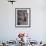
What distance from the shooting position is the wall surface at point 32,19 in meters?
5.73

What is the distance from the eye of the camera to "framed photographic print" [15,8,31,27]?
5.75m

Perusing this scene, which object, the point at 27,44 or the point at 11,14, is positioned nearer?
the point at 27,44

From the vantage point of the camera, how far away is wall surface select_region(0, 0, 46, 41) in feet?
18.8

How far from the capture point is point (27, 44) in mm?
4109

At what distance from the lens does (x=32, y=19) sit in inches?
226

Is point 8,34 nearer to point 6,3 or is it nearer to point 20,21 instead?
point 20,21

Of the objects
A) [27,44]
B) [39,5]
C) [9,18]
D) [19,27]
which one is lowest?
[27,44]

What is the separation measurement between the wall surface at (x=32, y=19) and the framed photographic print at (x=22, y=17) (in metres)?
0.12

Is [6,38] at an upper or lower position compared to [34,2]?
lower

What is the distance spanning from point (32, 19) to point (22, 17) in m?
0.42

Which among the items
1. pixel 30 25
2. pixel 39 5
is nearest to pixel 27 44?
pixel 30 25

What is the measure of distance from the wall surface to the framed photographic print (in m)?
0.12

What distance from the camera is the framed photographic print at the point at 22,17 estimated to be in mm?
5750

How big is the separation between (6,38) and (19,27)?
0.69m
